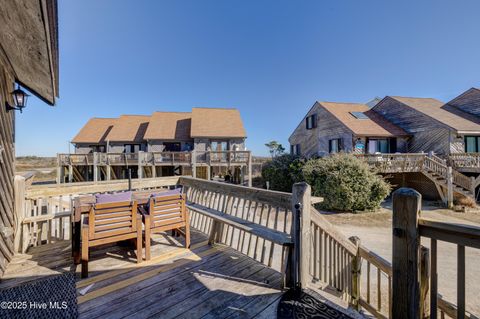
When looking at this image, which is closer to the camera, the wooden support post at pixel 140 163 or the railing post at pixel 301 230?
the railing post at pixel 301 230

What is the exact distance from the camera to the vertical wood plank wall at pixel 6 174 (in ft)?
9.13

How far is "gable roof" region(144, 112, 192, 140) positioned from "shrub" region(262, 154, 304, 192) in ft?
29.9

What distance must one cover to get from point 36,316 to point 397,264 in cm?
310

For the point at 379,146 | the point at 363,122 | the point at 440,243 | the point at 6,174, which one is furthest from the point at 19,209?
the point at 363,122

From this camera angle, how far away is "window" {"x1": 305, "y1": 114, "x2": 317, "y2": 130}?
19.5 metres

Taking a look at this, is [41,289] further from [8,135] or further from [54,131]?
Answer: [54,131]

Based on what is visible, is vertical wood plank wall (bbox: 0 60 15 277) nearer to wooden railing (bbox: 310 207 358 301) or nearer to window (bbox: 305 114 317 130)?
wooden railing (bbox: 310 207 358 301)

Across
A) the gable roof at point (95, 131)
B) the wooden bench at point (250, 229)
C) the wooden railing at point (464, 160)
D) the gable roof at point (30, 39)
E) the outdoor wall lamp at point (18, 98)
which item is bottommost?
the wooden bench at point (250, 229)

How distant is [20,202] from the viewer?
10.8 feet

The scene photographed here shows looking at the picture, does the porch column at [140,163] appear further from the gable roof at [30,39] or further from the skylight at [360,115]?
the skylight at [360,115]

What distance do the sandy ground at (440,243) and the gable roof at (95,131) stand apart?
2277cm

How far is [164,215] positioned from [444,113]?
22509 mm

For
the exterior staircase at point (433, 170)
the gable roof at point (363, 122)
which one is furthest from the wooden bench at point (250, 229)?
the gable roof at point (363, 122)

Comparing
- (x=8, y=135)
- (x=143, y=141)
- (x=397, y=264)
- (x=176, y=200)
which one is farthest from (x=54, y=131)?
(x=397, y=264)
